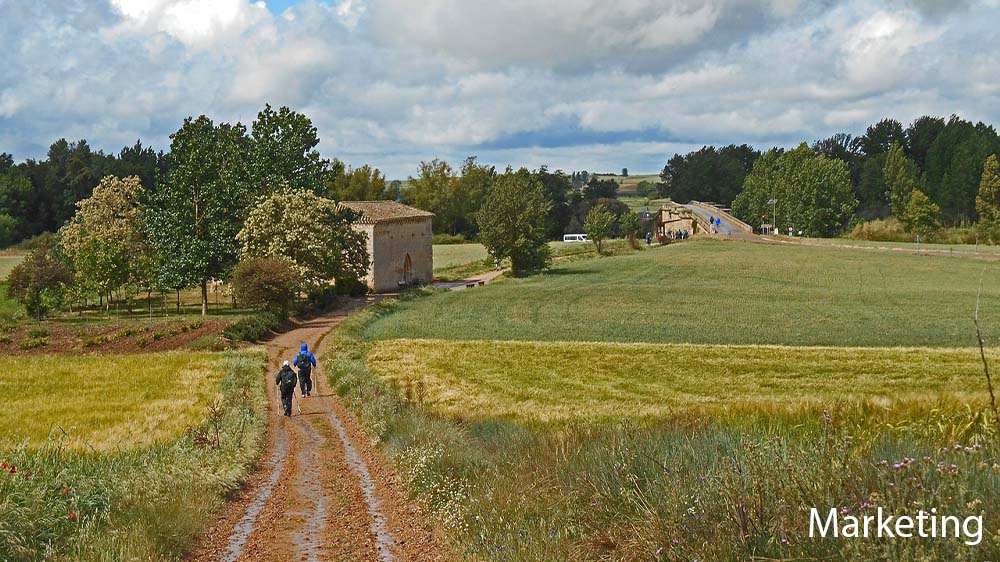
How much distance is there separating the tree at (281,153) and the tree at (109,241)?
7.69 metres

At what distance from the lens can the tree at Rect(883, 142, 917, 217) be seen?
12125 cm

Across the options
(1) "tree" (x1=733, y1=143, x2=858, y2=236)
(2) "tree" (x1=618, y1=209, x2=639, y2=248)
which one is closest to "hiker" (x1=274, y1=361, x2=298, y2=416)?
(2) "tree" (x1=618, y1=209, x2=639, y2=248)

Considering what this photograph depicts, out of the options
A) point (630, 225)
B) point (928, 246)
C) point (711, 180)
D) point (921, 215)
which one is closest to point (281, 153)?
point (630, 225)

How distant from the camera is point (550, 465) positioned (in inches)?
424

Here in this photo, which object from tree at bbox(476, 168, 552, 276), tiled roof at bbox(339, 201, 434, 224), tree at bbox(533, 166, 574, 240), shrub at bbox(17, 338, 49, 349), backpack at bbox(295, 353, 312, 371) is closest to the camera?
backpack at bbox(295, 353, 312, 371)

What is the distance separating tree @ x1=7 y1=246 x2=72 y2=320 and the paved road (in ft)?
251

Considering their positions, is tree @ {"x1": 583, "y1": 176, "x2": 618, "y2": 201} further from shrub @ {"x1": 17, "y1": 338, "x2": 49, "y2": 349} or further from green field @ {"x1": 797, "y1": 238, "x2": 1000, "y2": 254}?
shrub @ {"x1": 17, "y1": 338, "x2": 49, "y2": 349}

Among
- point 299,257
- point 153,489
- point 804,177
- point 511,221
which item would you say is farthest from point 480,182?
point 153,489

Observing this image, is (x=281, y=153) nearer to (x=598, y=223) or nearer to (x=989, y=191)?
(x=598, y=223)

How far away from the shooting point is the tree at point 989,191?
353 ft

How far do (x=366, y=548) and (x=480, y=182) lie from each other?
124 metres

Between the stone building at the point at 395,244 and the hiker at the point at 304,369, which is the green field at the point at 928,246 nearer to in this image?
the stone building at the point at 395,244

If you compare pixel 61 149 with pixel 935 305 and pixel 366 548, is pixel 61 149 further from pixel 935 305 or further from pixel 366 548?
pixel 366 548

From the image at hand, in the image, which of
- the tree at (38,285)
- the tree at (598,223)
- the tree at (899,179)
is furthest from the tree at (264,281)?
the tree at (899,179)
